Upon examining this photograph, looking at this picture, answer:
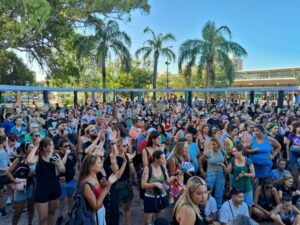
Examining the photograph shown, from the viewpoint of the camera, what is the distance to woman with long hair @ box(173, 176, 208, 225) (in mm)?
3000

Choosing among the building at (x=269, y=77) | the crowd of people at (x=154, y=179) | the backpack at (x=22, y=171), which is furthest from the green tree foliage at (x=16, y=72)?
the building at (x=269, y=77)

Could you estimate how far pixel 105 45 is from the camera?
2658 centimetres

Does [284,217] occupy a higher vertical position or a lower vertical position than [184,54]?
lower

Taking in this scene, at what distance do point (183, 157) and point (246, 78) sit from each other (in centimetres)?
7140

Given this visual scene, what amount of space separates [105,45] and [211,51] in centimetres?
876

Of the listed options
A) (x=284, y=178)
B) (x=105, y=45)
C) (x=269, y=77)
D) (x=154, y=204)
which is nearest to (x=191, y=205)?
(x=154, y=204)

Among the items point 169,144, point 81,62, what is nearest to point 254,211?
point 169,144

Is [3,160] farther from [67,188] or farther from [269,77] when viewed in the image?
[269,77]

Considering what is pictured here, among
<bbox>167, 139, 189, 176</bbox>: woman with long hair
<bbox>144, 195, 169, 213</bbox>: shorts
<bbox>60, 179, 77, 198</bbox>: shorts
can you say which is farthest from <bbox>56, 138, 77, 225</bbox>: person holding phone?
<bbox>167, 139, 189, 176</bbox>: woman with long hair

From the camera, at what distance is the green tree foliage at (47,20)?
16906 millimetres

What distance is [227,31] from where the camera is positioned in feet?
91.6

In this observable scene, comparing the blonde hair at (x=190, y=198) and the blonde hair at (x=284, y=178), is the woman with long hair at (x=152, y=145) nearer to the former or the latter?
the blonde hair at (x=190, y=198)

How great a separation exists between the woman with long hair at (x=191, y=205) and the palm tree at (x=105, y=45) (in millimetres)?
23025

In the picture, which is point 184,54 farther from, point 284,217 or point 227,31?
point 284,217
